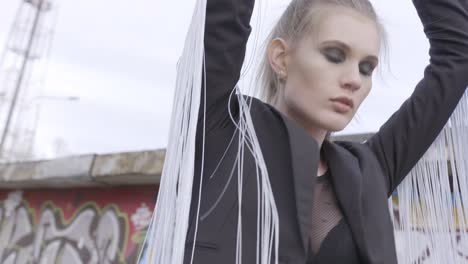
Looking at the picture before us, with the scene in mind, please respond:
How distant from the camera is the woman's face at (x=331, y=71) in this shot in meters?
0.79

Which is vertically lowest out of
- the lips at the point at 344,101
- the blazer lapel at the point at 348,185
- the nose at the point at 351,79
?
the blazer lapel at the point at 348,185

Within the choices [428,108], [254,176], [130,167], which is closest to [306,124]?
[254,176]

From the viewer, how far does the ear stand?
2.77 feet

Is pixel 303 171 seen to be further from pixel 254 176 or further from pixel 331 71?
pixel 331 71

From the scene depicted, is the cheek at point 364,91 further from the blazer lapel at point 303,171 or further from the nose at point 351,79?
the blazer lapel at point 303,171

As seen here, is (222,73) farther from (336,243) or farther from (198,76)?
(336,243)

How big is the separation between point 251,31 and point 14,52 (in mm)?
10638

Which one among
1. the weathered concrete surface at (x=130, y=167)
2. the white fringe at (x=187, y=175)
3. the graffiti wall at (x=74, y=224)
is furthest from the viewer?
the graffiti wall at (x=74, y=224)

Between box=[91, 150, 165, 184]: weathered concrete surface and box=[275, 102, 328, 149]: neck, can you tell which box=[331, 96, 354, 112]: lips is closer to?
box=[275, 102, 328, 149]: neck

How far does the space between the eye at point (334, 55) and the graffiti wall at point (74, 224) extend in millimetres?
2827

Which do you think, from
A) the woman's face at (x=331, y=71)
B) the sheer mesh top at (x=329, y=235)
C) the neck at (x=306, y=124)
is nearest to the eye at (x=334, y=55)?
the woman's face at (x=331, y=71)

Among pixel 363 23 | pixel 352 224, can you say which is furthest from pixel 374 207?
pixel 363 23

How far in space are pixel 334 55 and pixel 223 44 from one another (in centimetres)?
19

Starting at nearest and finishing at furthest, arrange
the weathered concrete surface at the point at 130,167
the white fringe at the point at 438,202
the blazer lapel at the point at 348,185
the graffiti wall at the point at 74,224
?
the blazer lapel at the point at 348,185 → the white fringe at the point at 438,202 → the weathered concrete surface at the point at 130,167 → the graffiti wall at the point at 74,224
